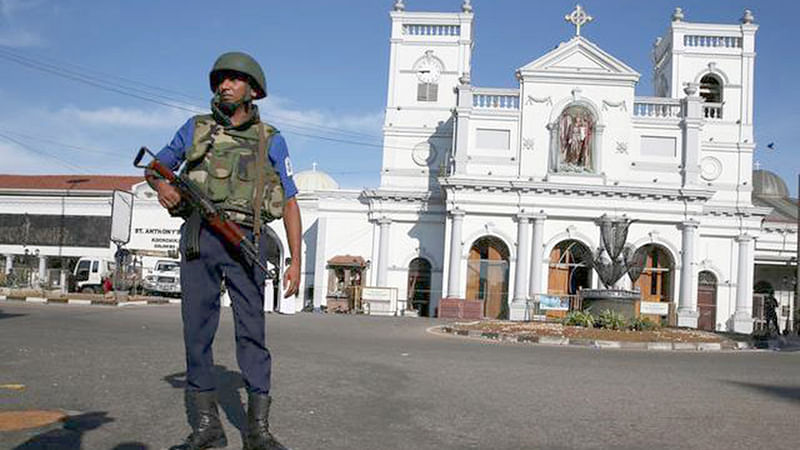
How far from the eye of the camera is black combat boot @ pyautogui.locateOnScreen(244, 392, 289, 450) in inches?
163

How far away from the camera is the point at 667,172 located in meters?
37.2

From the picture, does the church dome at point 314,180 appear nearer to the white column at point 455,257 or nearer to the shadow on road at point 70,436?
the white column at point 455,257

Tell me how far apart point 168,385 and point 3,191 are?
154 feet

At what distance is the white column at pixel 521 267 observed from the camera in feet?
116

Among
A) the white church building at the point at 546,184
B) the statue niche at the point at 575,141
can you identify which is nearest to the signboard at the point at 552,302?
the white church building at the point at 546,184

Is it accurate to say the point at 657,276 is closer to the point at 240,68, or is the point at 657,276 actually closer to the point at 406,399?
the point at 406,399

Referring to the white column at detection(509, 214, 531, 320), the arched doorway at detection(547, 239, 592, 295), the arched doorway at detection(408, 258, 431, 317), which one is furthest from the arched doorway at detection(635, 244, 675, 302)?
the arched doorway at detection(408, 258, 431, 317)

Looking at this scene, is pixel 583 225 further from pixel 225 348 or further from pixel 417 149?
pixel 225 348

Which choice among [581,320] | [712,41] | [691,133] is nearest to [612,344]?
[581,320]

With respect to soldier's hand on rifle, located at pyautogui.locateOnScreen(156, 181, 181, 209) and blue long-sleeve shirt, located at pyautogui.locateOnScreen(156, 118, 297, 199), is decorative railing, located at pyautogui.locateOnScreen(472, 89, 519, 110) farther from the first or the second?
soldier's hand on rifle, located at pyautogui.locateOnScreen(156, 181, 181, 209)

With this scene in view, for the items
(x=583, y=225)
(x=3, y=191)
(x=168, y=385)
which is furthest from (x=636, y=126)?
(x=3, y=191)

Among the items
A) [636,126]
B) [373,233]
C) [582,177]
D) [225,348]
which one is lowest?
[225,348]

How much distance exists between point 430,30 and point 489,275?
45.2 feet

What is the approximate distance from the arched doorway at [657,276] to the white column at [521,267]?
214 inches
